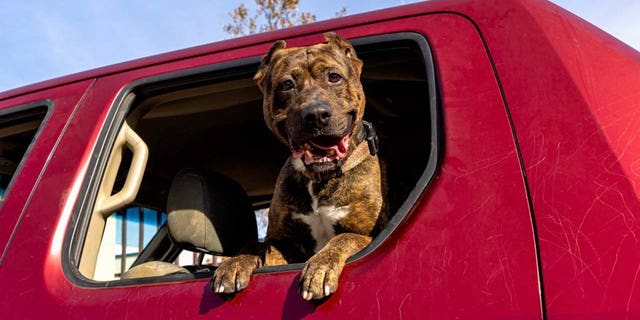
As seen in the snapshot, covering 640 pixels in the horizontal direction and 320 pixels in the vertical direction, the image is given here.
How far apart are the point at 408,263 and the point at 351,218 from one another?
926 millimetres

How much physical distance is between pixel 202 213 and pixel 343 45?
98 cm

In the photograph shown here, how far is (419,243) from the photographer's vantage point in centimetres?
150

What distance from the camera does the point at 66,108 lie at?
2.27 metres

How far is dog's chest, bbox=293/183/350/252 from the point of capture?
7.97 feet

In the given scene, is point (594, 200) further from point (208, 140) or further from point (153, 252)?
point (153, 252)

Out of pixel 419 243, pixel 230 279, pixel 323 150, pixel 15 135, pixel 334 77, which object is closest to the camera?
pixel 419 243

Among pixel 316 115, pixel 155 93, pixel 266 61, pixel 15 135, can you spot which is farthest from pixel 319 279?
pixel 15 135

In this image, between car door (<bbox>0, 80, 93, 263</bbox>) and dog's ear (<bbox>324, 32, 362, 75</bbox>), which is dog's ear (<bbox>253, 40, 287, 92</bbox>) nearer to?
dog's ear (<bbox>324, 32, 362, 75</bbox>)

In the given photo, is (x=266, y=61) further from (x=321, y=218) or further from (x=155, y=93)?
(x=321, y=218)

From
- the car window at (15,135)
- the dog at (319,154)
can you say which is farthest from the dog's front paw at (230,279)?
the car window at (15,135)

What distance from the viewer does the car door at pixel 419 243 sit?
141 cm

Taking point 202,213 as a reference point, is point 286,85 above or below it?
above

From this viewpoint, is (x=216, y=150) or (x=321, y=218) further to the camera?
(x=216, y=150)

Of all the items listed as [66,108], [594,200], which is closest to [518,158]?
[594,200]
